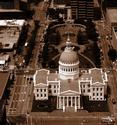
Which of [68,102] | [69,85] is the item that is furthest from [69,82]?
[68,102]

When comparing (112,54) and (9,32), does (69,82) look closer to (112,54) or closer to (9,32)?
(112,54)

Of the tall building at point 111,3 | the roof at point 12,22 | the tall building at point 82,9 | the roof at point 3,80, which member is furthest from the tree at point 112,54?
the tall building at point 111,3

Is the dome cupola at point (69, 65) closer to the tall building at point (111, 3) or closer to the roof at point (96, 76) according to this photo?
the roof at point (96, 76)

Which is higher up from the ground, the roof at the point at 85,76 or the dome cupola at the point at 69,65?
the dome cupola at the point at 69,65

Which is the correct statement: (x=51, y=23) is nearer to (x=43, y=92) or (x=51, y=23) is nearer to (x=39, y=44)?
(x=39, y=44)

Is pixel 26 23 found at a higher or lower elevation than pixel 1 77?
higher

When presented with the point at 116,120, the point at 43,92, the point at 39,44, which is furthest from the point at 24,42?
the point at 116,120
